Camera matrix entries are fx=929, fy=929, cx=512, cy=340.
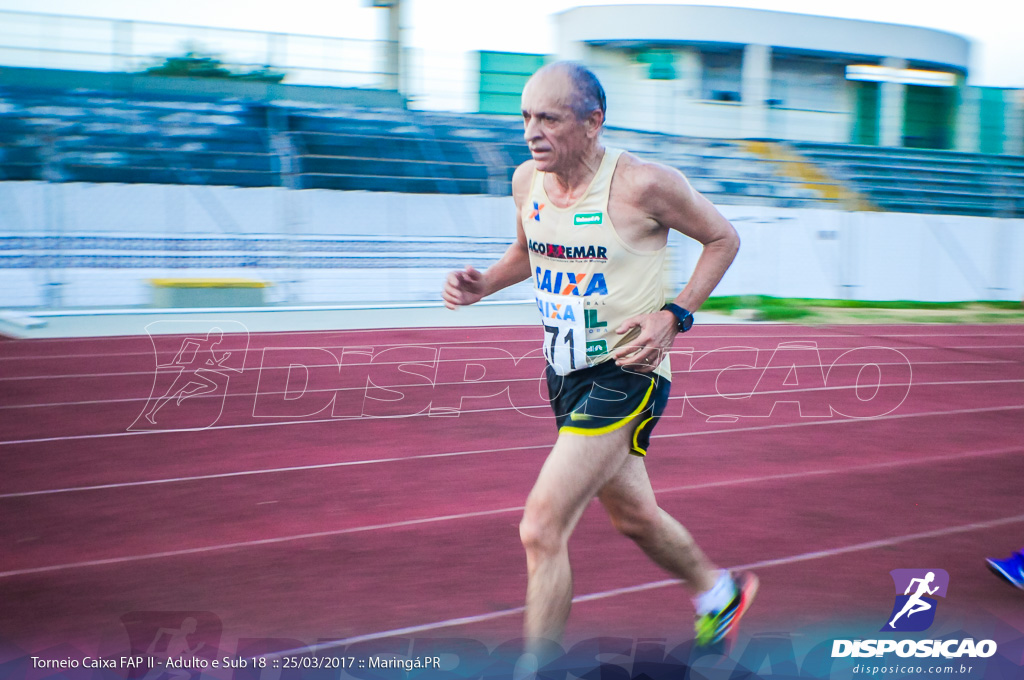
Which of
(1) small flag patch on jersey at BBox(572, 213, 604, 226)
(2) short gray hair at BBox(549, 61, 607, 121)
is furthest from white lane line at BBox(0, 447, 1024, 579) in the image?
(2) short gray hair at BBox(549, 61, 607, 121)

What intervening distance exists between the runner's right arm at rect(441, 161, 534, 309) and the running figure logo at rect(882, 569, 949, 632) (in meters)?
1.76

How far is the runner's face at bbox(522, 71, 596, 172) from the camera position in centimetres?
244

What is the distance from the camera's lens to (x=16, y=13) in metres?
16.6

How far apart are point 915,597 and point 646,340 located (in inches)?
70.7

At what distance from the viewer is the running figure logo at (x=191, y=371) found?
6.65 meters

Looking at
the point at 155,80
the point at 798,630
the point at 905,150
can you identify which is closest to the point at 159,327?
the point at 798,630

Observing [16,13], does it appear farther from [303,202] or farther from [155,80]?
[303,202]

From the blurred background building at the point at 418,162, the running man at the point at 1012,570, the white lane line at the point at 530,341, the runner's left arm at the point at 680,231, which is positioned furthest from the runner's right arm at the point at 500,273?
the blurred background building at the point at 418,162

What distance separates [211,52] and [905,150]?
53.6ft

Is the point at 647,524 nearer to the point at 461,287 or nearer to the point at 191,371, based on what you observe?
the point at 461,287

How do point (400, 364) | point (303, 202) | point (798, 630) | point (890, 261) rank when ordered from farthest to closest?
point (890, 261) → point (303, 202) → point (400, 364) → point (798, 630)

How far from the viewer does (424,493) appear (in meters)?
4.89

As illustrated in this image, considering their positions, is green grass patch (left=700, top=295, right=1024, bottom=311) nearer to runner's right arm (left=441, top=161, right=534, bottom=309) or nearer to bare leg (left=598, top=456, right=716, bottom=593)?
runner's right arm (left=441, top=161, right=534, bottom=309)

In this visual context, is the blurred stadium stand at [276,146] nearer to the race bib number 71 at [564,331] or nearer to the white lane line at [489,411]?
the white lane line at [489,411]
